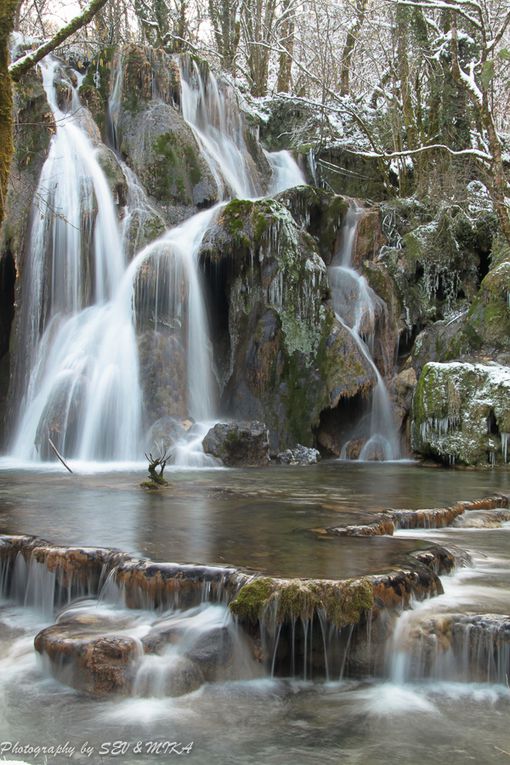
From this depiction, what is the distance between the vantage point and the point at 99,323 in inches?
547

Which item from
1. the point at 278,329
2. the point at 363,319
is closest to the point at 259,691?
the point at 278,329

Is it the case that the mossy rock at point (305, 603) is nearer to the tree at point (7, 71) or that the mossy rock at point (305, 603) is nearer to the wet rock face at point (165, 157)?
the tree at point (7, 71)

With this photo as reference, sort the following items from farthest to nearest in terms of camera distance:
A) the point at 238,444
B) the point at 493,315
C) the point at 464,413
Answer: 1. the point at 493,315
2. the point at 464,413
3. the point at 238,444

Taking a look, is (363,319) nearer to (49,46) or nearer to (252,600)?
(49,46)

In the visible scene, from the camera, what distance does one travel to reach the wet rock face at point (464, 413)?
39.2 ft

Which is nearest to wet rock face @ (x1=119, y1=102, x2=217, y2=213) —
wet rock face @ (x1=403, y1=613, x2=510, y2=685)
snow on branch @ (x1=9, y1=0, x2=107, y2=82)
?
snow on branch @ (x1=9, y1=0, x2=107, y2=82)

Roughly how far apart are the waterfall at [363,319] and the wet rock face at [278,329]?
0.45 meters

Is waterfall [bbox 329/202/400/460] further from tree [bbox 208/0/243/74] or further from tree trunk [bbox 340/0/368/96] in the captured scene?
tree [bbox 208/0/243/74]

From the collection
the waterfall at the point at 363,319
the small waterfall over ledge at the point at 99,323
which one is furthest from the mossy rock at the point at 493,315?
the small waterfall over ledge at the point at 99,323

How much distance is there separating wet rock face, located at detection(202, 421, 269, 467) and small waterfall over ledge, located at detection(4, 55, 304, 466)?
Answer: 36 centimetres

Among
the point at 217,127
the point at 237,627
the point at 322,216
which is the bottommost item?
the point at 237,627

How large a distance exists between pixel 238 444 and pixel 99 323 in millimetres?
4144

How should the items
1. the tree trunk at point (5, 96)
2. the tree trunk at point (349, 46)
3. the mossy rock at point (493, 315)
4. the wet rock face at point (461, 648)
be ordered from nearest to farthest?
the tree trunk at point (5, 96)
the wet rock face at point (461, 648)
the mossy rock at point (493, 315)
the tree trunk at point (349, 46)

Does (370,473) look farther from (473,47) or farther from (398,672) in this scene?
(473,47)
